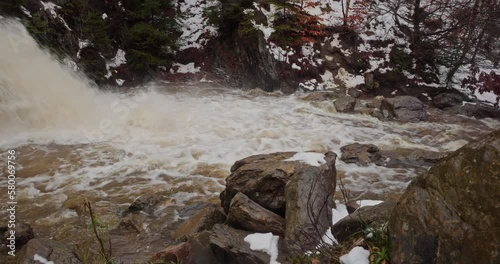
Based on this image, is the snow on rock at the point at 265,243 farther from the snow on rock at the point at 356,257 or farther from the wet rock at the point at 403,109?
the wet rock at the point at 403,109

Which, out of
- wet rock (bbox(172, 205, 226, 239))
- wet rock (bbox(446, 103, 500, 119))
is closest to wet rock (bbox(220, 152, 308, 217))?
wet rock (bbox(172, 205, 226, 239))

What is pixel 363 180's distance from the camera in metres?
6.95

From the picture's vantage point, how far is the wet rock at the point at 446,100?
12.8 meters

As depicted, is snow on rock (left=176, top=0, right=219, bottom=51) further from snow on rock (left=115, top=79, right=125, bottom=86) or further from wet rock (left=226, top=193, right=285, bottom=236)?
wet rock (left=226, top=193, right=285, bottom=236)

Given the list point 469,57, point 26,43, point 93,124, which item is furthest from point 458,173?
point 469,57

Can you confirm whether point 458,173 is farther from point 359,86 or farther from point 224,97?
point 359,86

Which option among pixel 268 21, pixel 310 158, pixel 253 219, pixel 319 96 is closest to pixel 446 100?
pixel 319 96

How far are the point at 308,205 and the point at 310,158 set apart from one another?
3.84 feet

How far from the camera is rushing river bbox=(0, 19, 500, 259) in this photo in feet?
20.4

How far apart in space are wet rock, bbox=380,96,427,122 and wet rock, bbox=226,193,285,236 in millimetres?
8560

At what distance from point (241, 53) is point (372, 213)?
1332 cm

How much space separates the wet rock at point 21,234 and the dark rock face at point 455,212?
481 cm

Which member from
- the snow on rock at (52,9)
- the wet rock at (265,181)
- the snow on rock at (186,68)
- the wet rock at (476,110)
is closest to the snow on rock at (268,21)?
the snow on rock at (186,68)

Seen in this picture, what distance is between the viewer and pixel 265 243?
3.67 m
